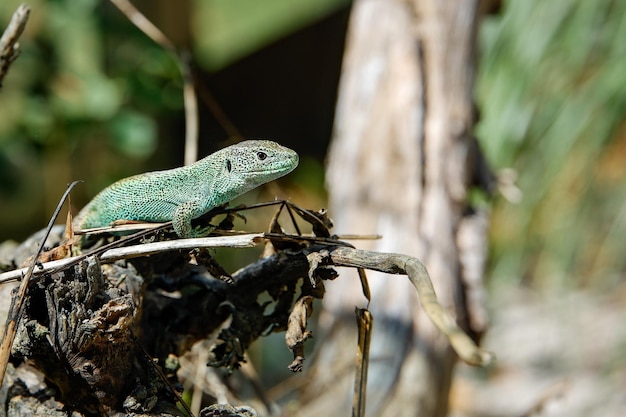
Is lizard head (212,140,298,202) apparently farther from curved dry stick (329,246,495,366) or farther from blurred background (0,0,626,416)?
blurred background (0,0,626,416)

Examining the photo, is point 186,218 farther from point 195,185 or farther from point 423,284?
point 423,284

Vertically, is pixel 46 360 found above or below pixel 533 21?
below

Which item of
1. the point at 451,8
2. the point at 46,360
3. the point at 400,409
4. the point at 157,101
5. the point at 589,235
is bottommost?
the point at 589,235

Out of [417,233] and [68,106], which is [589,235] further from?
[68,106]

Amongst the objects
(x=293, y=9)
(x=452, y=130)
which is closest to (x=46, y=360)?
(x=452, y=130)

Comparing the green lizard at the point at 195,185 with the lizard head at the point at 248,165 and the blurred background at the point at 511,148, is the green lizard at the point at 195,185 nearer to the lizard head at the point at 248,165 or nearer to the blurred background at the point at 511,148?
the lizard head at the point at 248,165

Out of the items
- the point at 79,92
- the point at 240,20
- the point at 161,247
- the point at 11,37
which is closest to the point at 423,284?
the point at 161,247
